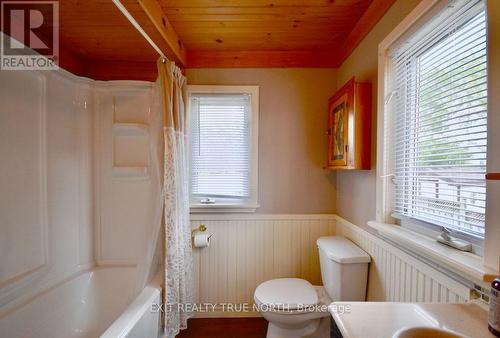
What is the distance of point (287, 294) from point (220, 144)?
1260 mm

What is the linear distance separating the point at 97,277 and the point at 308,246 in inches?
68.6

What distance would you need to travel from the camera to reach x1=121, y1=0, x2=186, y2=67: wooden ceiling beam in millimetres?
1163

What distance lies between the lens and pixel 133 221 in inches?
71.4

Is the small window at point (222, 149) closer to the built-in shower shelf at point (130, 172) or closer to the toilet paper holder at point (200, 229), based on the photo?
the toilet paper holder at point (200, 229)

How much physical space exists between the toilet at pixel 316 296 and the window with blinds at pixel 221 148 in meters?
0.78

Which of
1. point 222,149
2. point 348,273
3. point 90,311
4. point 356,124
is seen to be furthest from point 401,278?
point 90,311

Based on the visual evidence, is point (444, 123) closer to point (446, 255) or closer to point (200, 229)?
point (446, 255)

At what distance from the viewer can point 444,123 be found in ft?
2.96

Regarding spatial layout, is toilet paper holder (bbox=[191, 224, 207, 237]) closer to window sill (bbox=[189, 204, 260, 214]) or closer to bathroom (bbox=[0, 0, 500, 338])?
bathroom (bbox=[0, 0, 500, 338])

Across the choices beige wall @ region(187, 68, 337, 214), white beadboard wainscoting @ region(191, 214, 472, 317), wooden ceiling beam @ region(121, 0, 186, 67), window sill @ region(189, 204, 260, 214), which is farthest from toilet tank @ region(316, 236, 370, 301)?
wooden ceiling beam @ region(121, 0, 186, 67)

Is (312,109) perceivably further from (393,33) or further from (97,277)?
(97,277)

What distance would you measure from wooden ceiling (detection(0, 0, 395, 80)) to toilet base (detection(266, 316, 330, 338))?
1970 millimetres

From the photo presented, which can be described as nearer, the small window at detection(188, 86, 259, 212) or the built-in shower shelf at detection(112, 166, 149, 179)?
the built-in shower shelf at detection(112, 166, 149, 179)

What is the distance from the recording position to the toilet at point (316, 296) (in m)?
1.33
